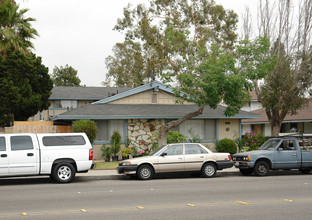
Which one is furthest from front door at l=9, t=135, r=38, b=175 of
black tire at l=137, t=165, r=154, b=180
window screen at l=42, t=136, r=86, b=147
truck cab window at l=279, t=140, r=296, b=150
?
truck cab window at l=279, t=140, r=296, b=150

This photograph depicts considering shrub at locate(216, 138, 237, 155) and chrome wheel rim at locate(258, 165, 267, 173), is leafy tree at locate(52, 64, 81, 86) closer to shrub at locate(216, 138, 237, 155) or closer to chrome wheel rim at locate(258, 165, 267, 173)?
shrub at locate(216, 138, 237, 155)

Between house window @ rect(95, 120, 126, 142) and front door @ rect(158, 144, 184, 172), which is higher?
house window @ rect(95, 120, 126, 142)

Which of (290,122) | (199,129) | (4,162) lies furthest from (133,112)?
(290,122)

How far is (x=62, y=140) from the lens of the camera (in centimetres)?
1473

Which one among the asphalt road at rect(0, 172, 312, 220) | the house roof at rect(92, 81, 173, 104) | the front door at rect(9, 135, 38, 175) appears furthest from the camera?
the house roof at rect(92, 81, 173, 104)

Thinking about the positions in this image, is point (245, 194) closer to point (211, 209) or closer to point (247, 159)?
point (211, 209)

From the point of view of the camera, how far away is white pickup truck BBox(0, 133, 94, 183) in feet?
45.1

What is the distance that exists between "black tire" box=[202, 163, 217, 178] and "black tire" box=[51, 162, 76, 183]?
528 centimetres

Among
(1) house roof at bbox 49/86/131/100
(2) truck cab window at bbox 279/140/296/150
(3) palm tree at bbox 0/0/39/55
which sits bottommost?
(2) truck cab window at bbox 279/140/296/150

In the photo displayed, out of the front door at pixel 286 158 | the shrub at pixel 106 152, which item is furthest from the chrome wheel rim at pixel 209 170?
the shrub at pixel 106 152

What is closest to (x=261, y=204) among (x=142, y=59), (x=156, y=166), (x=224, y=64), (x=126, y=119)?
(x=156, y=166)

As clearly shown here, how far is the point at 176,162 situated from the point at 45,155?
5.11 metres

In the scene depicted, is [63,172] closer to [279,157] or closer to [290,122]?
[279,157]

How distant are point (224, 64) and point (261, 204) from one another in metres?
11.6
